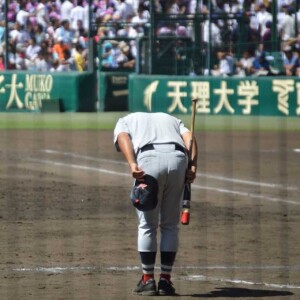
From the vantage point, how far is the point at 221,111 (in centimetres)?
2688

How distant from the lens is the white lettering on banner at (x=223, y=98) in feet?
87.9

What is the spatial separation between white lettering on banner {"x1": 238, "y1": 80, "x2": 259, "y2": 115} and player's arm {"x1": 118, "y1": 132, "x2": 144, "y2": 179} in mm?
18609

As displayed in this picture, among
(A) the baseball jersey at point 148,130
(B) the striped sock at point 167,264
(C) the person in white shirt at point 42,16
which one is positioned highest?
(C) the person in white shirt at point 42,16

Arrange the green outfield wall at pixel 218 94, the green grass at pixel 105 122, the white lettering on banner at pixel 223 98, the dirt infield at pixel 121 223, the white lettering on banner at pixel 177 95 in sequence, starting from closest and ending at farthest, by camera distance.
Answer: the dirt infield at pixel 121 223, the green grass at pixel 105 122, the green outfield wall at pixel 218 94, the white lettering on banner at pixel 223 98, the white lettering on banner at pixel 177 95

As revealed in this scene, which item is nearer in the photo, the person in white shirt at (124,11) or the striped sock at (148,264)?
the striped sock at (148,264)

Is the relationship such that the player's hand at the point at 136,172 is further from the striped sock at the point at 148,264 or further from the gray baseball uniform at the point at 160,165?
the striped sock at the point at 148,264

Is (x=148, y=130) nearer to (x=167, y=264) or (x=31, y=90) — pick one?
(x=167, y=264)

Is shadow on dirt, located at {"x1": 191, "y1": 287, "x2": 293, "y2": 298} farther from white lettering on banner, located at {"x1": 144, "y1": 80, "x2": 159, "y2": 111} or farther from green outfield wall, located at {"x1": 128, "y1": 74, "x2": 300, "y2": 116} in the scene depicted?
white lettering on banner, located at {"x1": 144, "y1": 80, "x2": 159, "y2": 111}

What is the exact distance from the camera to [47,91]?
28844mm

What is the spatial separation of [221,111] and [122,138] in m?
19.0

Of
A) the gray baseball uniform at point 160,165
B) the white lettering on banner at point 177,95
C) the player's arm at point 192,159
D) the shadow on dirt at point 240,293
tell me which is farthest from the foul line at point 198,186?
the white lettering on banner at point 177,95

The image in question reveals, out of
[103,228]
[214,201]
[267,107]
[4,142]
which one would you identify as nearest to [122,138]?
[103,228]

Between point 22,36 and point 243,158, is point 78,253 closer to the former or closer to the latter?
point 243,158

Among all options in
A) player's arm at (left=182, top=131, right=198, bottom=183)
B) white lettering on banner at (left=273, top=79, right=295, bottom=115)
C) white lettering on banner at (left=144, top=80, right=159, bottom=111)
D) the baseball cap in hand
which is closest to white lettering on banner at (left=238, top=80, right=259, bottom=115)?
white lettering on banner at (left=273, top=79, right=295, bottom=115)
